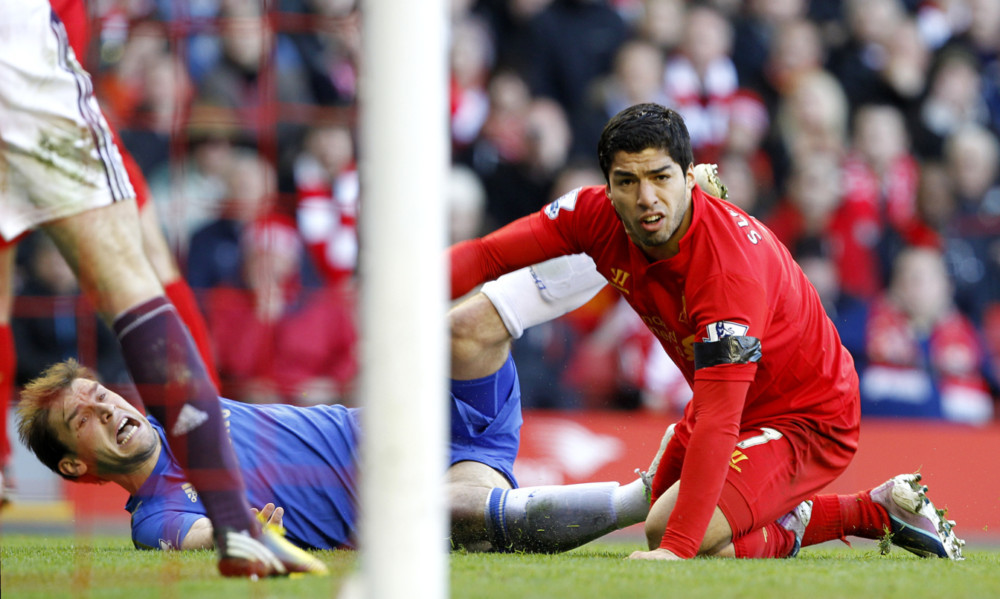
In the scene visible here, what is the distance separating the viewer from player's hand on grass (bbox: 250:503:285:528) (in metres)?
3.57

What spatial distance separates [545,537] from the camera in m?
3.79

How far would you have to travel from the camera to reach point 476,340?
13.0 feet

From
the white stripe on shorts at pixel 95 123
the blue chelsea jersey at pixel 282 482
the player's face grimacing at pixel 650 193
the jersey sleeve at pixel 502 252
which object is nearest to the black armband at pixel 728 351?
the player's face grimacing at pixel 650 193

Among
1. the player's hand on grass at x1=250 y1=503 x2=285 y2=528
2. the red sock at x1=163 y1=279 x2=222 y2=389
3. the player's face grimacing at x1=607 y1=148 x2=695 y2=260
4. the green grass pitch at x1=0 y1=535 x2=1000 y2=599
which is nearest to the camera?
the green grass pitch at x1=0 y1=535 x2=1000 y2=599

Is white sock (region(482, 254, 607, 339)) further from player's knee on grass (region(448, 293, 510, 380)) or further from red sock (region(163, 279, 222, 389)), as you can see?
red sock (region(163, 279, 222, 389))

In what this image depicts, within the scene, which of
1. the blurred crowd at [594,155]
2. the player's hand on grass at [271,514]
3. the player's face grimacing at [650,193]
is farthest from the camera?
the blurred crowd at [594,155]

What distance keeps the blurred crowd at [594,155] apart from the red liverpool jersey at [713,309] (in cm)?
127

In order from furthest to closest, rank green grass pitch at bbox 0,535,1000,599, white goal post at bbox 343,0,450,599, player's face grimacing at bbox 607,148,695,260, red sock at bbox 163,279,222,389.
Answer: red sock at bbox 163,279,222,389 < player's face grimacing at bbox 607,148,695,260 < green grass pitch at bbox 0,535,1000,599 < white goal post at bbox 343,0,450,599

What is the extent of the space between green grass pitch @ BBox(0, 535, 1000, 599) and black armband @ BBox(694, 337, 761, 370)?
58cm

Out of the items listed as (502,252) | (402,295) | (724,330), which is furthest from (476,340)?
(402,295)

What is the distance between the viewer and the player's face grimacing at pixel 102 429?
382 cm

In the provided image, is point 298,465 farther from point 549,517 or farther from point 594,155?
point 594,155

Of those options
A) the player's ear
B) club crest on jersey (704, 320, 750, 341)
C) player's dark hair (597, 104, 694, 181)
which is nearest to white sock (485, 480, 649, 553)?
club crest on jersey (704, 320, 750, 341)

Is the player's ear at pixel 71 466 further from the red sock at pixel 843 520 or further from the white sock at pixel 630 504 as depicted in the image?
the red sock at pixel 843 520
